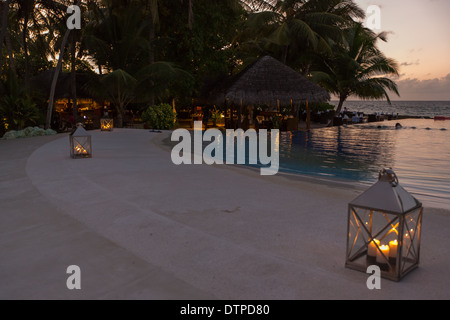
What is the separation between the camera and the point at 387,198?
2654 mm

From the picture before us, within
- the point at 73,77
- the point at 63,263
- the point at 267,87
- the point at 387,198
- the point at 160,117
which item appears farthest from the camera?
the point at 73,77

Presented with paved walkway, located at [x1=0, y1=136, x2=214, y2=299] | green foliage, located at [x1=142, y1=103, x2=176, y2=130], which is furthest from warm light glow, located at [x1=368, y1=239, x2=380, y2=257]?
green foliage, located at [x1=142, y1=103, x2=176, y2=130]

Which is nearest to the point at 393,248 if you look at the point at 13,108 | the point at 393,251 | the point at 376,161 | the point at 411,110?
the point at 393,251

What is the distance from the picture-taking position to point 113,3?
18828 mm

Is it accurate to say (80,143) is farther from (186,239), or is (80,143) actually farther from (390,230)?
(390,230)

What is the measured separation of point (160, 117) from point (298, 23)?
826 centimetres

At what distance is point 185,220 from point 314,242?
1.39 meters

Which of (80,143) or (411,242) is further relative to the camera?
(80,143)

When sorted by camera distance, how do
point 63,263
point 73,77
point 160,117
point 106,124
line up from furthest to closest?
point 73,77
point 160,117
point 106,124
point 63,263

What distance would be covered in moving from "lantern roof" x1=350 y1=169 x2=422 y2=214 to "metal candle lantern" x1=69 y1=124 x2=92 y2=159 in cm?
Result: 632

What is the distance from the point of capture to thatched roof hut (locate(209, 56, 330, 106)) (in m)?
16.1

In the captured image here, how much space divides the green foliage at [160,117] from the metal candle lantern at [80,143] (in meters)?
8.86

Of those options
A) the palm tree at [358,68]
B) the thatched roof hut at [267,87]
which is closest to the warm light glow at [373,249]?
the thatched roof hut at [267,87]
